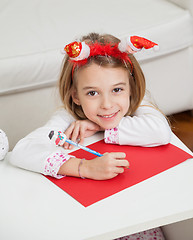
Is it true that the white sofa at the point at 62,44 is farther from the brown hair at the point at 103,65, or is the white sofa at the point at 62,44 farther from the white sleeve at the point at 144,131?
the white sleeve at the point at 144,131

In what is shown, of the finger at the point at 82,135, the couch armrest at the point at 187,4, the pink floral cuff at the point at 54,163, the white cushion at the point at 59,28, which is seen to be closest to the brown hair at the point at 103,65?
the finger at the point at 82,135

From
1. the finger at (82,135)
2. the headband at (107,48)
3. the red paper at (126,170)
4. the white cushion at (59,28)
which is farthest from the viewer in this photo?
the white cushion at (59,28)

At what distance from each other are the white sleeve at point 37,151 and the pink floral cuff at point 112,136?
120 mm

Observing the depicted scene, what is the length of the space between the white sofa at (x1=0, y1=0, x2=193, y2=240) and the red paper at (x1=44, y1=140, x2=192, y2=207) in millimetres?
549

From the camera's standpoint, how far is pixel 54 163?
3.10 feet

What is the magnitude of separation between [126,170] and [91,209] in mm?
164

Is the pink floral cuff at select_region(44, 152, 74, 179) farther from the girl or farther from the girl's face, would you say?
the girl's face

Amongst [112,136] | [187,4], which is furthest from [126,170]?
[187,4]

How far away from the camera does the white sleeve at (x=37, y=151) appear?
3.18 ft

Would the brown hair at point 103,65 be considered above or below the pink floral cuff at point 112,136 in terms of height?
above

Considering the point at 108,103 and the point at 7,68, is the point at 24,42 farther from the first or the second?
the point at 108,103

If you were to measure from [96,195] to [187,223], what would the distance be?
335 millimetres

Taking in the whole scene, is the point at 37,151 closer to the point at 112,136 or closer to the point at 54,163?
the point at 54,163

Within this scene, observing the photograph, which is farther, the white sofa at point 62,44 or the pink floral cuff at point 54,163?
the white sofa at point 62,44
